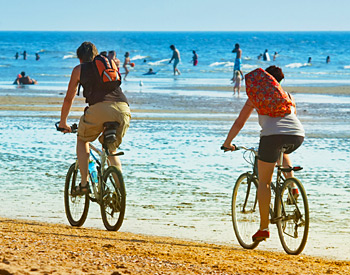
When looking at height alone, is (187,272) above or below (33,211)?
above

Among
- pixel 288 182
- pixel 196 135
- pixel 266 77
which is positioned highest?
pixel 266 77

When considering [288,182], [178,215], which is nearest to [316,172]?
[178,215]

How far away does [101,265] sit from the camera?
4.76 meters

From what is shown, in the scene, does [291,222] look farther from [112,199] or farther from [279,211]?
[112,199]

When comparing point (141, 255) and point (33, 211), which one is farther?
point (33, 211)

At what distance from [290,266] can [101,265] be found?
135cm

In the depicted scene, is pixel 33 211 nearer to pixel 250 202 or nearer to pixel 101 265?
pixel 250 202

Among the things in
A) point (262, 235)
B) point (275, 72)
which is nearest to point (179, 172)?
point (262, 235)

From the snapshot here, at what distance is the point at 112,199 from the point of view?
6410 millimetres

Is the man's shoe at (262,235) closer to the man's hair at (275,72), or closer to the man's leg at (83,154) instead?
the man's hair at (275,72)

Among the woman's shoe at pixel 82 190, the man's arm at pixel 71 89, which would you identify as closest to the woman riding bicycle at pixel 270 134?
the man's arm at pixel 71 89

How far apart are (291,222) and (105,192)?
174 centimetres

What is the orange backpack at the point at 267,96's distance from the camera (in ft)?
18.1

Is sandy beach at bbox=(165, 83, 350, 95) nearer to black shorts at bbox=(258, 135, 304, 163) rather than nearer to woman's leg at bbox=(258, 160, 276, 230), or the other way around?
woman's leg at bbox=(258, 160, 276, 230)
